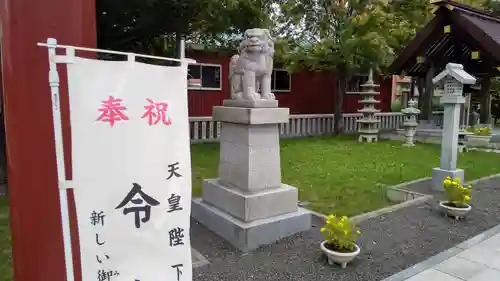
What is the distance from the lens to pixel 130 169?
1.78 metres

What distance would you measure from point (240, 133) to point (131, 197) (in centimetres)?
262

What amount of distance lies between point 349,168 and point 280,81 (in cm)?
829

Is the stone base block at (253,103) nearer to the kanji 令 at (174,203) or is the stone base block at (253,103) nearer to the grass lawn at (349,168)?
the grass lawn at (349,168)

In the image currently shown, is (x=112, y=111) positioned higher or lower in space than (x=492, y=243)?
higher

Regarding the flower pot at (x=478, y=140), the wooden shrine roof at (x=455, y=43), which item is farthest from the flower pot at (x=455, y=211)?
the flower pot at (x=478, y=140)

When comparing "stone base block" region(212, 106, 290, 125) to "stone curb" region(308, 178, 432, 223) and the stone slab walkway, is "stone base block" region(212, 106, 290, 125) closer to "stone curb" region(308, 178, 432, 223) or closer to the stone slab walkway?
"stone curb" region(308, 178, 432, 223)

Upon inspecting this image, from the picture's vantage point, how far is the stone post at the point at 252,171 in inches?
163

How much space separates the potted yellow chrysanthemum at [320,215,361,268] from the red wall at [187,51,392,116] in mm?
10390

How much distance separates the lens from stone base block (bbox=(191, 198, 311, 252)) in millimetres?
4039

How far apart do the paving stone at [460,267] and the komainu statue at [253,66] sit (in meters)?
2.63

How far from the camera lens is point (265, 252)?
3.98 meters

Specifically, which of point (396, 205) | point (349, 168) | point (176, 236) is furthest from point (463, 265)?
point (349, 168)

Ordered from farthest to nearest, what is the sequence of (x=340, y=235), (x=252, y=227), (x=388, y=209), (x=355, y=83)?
(x=355, y=83) < (x=388, y=209) < (x=252, y=227) < (x=340, y=235)

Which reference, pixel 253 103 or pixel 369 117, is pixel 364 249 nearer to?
pixel 253 103
